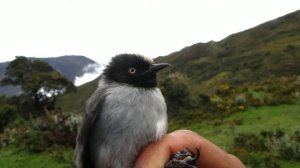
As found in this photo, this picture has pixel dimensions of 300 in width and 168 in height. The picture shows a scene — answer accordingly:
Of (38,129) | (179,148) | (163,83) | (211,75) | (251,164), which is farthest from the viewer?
(211,75)

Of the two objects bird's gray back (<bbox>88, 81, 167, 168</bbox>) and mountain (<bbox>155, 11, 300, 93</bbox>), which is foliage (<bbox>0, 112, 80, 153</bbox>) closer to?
bird's gray back (<bbox>88, 81, 167, 168</bbox>)

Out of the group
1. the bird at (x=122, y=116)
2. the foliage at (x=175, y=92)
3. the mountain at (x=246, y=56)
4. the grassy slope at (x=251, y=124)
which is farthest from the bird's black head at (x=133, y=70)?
the mountain at (x=246, y=56)

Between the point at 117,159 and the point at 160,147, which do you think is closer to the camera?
the point at 160,147

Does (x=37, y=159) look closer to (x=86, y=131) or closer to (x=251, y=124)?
(x=251, y=124)

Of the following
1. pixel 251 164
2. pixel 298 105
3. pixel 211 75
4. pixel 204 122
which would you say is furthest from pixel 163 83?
pixel 211 75

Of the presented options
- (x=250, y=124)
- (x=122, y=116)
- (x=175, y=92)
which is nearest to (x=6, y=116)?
(x=175, y=92)

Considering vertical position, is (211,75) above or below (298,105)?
below

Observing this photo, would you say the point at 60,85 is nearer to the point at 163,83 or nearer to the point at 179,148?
the point at 163,83

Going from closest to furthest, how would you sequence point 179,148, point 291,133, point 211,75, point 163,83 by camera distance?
point 179,148 < point 291,133 < point 163,83 < point 211,75
